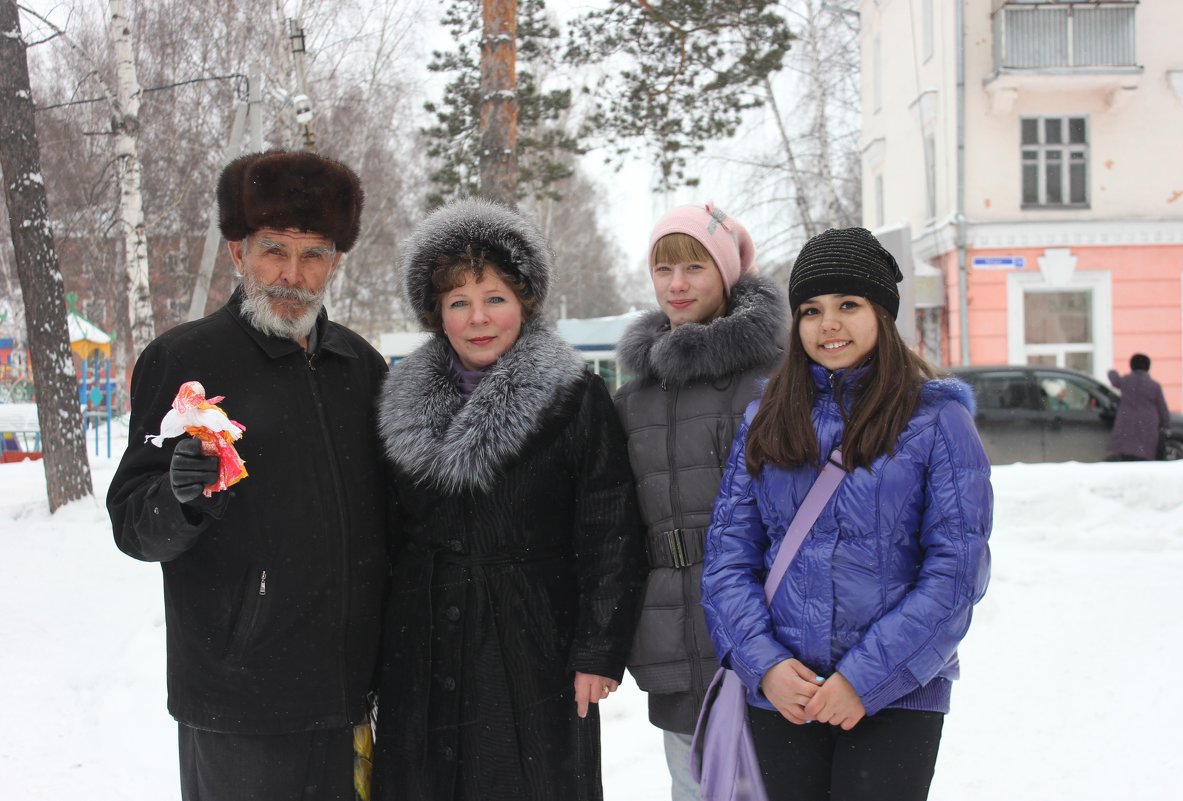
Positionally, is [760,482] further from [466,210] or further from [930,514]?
[466,210]

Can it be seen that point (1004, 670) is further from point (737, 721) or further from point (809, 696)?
point (809, 696)

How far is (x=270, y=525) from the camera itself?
2.40 meters

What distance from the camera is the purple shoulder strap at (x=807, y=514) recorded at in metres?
2.15

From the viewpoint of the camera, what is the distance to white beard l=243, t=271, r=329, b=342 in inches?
99.9

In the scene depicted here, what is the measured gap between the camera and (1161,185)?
56.4 feet

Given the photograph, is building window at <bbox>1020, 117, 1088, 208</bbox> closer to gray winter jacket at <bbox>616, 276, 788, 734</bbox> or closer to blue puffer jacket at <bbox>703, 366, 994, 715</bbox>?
gray winter jacket at <bbox>616, 276, 788, 734</bbox>

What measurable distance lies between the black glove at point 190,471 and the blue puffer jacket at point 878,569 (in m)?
1.15

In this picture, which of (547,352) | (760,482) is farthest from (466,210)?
(760,482)

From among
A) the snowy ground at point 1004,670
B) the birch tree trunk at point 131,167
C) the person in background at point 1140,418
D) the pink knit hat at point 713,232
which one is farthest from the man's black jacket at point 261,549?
the person in background at point 1140,418

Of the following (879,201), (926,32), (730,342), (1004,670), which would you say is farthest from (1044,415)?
(730,342)

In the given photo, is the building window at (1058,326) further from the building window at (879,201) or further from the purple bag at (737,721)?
the purple bag at (737,721)

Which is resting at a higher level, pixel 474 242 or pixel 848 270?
pixel 474 242

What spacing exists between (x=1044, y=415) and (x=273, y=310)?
1166 cm

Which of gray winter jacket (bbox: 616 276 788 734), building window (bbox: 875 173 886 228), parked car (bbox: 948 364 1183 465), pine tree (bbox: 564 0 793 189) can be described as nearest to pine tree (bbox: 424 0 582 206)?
pine tree (bbox: 564 0 793 189)
